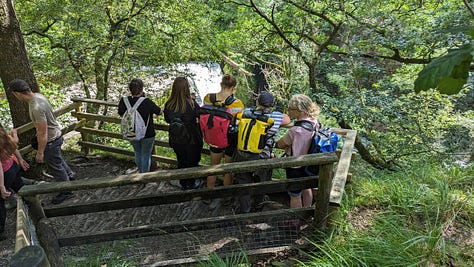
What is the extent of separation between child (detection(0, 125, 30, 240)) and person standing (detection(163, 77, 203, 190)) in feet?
5.53

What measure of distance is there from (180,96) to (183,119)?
0.28 meters

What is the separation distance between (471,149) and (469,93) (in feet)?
14.5

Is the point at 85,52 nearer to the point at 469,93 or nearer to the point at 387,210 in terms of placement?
the point at 387,210

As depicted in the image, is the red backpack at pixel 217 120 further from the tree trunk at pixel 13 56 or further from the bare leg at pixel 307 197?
the tree trunk at pixel 13 56

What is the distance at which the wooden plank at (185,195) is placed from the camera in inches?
114

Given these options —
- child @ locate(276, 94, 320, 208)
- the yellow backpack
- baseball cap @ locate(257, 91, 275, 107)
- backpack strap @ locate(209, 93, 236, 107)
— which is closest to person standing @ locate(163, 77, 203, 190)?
backpack strap @ locate(209, 93, 236, 107)

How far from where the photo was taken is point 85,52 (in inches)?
281

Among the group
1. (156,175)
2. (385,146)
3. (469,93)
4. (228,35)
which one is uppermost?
(228,35)

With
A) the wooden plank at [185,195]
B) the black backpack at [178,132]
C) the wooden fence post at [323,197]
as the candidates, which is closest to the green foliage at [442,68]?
the wooden fence post at [323,197]

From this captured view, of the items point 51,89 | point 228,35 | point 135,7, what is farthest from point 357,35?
point 51,89

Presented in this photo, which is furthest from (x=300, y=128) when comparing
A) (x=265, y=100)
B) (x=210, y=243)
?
(x=210, y=243)

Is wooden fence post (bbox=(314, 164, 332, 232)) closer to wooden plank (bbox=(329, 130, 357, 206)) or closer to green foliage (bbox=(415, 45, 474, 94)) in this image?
wooden plank (bbox=(329, 130, 357, 206))

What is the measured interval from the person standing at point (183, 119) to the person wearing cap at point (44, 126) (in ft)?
4.61

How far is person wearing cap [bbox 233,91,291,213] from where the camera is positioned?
3357mm
